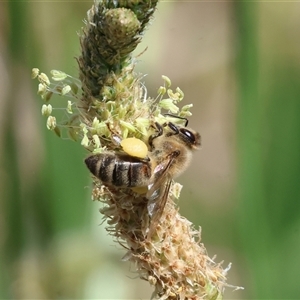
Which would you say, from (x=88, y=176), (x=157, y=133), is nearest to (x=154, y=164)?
(x=157, y=133)

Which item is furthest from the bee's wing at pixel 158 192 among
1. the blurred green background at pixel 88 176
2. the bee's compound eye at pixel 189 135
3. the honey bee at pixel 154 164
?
the blurred green background at pixel 88 176

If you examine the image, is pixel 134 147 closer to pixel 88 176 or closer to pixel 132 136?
pixel 132 136

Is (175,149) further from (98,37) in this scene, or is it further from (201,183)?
(201,183)

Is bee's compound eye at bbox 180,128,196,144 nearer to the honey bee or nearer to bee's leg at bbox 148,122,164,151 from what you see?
the honey bee

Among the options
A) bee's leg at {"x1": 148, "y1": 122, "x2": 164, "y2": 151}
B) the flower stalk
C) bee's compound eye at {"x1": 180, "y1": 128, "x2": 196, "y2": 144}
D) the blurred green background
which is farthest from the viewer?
the blurred green background

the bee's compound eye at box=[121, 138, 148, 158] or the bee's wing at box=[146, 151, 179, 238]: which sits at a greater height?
the bee's compound eye at box=[121, 138, 148, 158]

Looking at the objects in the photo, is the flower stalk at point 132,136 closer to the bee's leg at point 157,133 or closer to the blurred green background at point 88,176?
the bee's leg at point 157,133

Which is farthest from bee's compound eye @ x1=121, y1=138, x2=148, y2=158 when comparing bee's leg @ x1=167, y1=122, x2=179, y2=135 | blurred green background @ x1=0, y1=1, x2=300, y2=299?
blurred green background @ x1=0, y1=1, x2=300, y2=299
